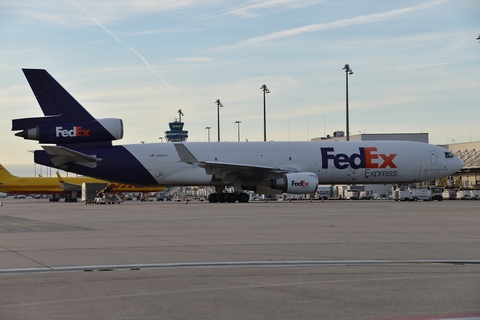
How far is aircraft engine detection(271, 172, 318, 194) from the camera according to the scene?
146ft

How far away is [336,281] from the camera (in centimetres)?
905

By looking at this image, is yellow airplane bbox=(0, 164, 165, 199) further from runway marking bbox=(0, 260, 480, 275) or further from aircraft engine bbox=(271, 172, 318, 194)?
runway marking bbox=(0, 260, 480, 275)

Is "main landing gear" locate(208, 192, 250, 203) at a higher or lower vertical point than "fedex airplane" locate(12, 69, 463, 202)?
lower

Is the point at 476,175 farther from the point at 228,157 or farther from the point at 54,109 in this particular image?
the point at 54,109

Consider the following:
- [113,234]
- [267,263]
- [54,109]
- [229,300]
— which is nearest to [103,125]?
[54,109]

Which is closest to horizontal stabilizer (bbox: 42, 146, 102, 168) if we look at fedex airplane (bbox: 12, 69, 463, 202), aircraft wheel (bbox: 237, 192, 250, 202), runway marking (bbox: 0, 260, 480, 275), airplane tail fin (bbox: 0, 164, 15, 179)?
fedex airplane (bbox: 12, 69, 463, 202)

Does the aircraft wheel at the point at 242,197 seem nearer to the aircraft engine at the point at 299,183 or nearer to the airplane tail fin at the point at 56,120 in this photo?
the aircraft engine at the point at 299,183

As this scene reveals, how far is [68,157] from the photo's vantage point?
146ft

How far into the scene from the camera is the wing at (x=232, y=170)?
147 feet

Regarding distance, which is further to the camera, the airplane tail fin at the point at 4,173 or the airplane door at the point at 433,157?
the airplane tail fin at the point at 4,173

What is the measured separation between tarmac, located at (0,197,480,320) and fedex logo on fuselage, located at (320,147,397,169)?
29.4 metres

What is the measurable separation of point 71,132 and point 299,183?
51.9ft

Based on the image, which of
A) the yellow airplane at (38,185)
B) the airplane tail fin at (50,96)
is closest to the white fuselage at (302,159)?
the airplane tail fin at (50,96)

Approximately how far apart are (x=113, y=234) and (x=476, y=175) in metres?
69.7
